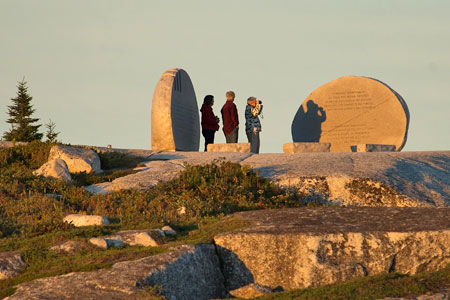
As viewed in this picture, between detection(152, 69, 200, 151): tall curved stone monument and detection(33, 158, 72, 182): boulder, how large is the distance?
7.13 m

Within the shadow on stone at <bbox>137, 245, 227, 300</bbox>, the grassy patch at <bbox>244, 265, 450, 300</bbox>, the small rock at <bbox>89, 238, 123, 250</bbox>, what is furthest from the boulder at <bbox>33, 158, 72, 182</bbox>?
the grassy patch at <bbox>244, 265, 450, 300</bbox>

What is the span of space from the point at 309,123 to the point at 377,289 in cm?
1828

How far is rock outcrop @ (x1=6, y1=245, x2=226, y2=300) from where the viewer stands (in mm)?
7969

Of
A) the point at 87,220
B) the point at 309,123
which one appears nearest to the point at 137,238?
the point at 87,220

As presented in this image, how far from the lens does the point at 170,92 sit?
23703mm

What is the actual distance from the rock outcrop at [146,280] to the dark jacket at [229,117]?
515 inches

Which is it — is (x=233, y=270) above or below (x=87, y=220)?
below

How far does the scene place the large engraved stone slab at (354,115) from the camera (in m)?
24.7

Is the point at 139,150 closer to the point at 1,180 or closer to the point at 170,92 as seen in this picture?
the point at 170,92

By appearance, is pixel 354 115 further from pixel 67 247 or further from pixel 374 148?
pixel 67 247

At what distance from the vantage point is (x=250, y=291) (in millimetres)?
8984

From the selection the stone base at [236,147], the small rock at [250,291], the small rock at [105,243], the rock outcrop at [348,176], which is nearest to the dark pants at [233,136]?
the stone base at [236,147]

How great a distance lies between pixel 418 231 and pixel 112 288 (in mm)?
4033

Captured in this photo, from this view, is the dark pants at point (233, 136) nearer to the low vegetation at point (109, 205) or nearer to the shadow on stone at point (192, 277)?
the low vegetation at point (109, 205)
